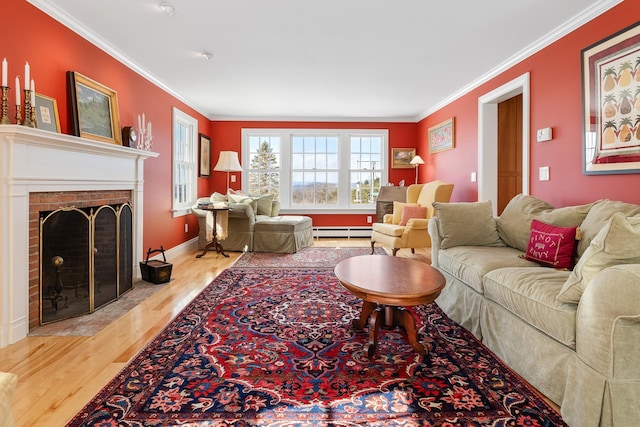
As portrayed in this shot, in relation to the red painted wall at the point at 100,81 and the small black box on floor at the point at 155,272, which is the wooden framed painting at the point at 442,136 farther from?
the small black box on floor at the point at 155,272

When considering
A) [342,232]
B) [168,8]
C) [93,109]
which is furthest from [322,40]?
[342,232]

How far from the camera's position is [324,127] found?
268 inches

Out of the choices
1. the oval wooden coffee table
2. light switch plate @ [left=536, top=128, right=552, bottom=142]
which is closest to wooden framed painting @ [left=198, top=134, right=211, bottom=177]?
the oval wooden coffee table

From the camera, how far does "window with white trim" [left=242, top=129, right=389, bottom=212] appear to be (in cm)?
685

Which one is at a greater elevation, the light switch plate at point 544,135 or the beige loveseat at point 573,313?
the light switch plate at point 544,135

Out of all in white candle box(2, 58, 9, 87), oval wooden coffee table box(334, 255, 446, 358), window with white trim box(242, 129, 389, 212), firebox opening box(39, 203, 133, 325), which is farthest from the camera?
window with white trim box(242, 129, 389, 212)

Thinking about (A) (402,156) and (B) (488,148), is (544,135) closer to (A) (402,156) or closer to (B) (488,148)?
(B) (488,148)

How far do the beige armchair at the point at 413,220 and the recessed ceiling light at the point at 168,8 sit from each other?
132 inches

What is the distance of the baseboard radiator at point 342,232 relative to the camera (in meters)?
6.86

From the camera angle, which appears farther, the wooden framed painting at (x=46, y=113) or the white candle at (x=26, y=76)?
the wooden framed painting at (x=46, y=113)

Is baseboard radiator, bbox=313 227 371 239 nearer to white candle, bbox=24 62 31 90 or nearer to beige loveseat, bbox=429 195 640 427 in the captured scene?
beige loveseat, bbox=429 195 640 427

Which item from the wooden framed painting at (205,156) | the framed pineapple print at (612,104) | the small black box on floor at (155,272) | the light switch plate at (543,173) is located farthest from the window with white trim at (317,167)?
the framed pineapple print at (612,104)

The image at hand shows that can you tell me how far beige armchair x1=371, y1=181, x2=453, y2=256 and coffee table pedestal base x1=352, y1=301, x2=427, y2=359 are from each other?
2.35 metres

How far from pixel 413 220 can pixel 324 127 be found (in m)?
3.14
